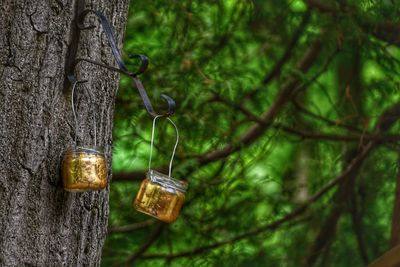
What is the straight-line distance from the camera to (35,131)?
156cm

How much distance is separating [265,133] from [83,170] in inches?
62.2

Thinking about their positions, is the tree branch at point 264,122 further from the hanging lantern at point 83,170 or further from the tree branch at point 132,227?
the hanging lantern at point 83,170

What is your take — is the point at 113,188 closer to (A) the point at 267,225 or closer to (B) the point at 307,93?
(A) the point at 267,225

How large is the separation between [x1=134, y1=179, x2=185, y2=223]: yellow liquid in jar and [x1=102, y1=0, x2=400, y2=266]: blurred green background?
1.15 metres

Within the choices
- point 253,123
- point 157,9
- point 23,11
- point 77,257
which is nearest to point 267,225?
point 253,123

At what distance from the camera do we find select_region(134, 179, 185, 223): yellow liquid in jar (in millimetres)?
1609

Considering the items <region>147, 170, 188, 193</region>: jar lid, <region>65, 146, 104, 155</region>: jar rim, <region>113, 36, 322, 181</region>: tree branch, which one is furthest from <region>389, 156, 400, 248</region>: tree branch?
<region>65, 146, 104, 155</region>: jar rim

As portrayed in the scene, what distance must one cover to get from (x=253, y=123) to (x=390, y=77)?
47 centimetres

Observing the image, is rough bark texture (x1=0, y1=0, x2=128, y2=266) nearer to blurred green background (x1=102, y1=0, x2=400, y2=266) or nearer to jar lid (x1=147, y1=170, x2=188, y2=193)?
jar lid (x1=147, y1=170, x2=188, y2=193)

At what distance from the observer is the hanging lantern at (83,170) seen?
4.96 feet

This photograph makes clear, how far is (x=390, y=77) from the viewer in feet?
9.83

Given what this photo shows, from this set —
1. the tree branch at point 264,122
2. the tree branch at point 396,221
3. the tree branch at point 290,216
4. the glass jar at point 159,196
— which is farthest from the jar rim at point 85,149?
the tree branch at point 396,221

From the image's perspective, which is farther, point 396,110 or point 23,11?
point 396,110

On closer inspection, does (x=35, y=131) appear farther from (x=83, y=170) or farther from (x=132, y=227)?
(x=132, y=227)
